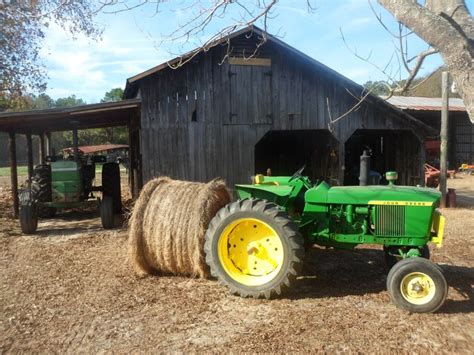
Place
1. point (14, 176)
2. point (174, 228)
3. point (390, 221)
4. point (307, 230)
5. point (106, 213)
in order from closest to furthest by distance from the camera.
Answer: point (390, 221) → point (307, 230) → point (174, 228) → point (106, 213) → point (14, 176)

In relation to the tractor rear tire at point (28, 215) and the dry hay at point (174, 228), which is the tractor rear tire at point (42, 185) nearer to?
the tractor rear tire at point (28, 215)

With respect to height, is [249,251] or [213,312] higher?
[249,251]

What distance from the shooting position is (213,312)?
4.40 m

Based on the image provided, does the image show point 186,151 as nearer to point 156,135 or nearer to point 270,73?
point 156,135

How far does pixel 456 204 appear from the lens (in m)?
12.0

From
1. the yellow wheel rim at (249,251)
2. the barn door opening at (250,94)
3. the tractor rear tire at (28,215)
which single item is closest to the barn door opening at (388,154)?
the barn door opening at (250,94)

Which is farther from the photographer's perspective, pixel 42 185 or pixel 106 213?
pixel 42 185

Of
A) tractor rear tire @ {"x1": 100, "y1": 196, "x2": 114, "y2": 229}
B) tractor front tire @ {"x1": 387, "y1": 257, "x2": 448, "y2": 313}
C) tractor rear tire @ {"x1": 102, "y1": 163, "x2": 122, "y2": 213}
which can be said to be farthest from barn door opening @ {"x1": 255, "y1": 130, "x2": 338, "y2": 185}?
tractor front tire @ {"x1": 387, "y1": 257, "x2": 448, "y2": 313}

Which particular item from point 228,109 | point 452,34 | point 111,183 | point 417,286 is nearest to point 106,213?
point 111,183

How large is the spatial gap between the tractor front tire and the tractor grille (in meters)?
0.47

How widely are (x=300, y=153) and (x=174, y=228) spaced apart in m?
10.7

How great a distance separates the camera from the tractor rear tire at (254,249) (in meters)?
4.58

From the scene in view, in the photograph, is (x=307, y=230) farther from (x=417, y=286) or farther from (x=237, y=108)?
(x=237, y=108)

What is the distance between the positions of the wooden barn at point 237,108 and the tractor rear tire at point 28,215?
2.50m
